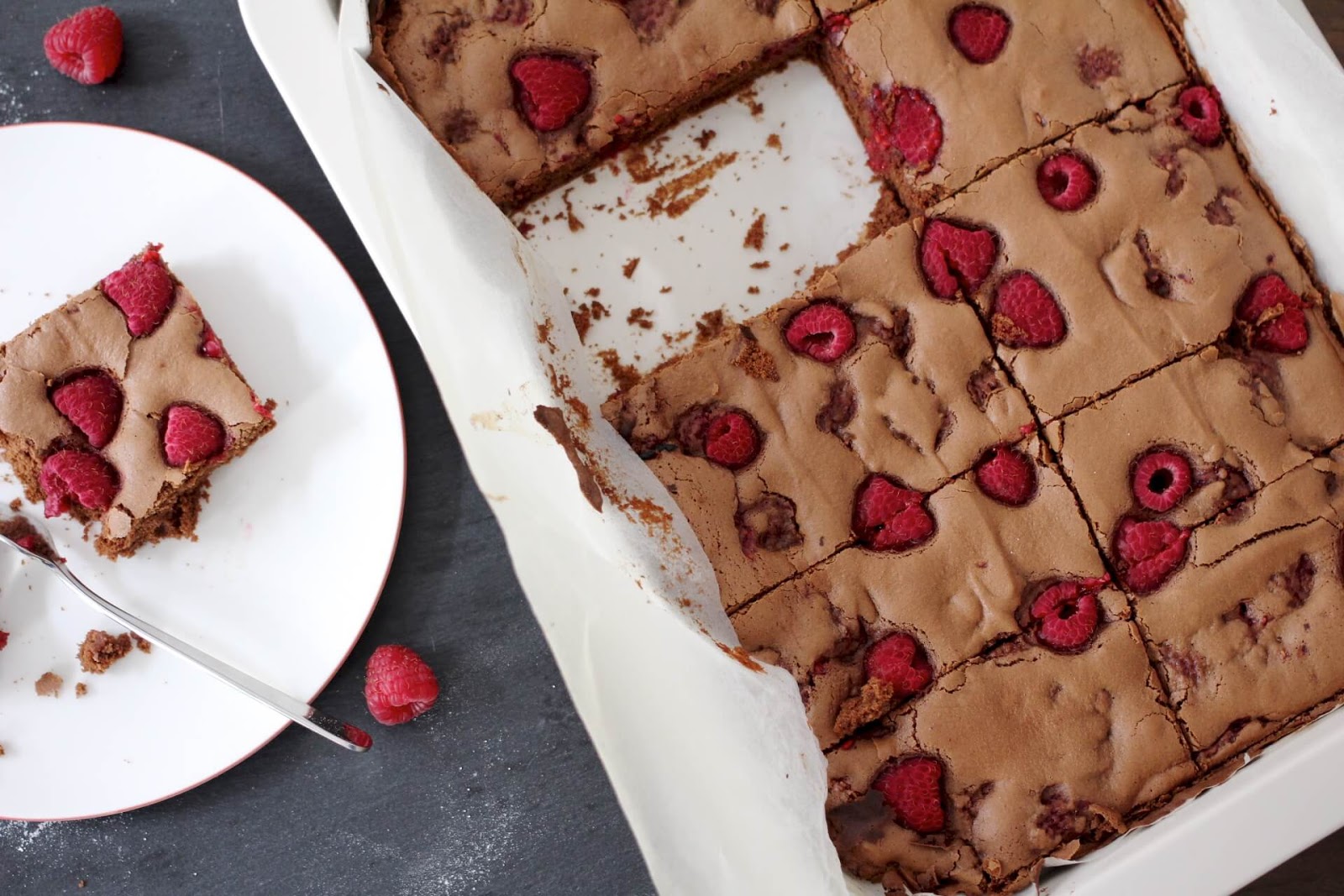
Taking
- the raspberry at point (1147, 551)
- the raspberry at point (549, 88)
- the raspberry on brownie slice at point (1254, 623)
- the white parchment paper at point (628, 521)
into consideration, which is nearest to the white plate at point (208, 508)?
the white parchment paper at point (628, 521)

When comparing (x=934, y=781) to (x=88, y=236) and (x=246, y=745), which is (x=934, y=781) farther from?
(x=88, y=236)

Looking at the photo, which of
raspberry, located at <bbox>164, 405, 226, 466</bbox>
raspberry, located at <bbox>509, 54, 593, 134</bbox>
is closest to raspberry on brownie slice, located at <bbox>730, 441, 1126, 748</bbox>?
raspberry, located at <bbox>509, 54, 593, 134</bbox>

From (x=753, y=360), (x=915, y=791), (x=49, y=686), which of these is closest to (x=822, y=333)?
(x=753, y=360)

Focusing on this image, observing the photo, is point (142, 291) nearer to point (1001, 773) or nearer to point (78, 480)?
point (78, 480)

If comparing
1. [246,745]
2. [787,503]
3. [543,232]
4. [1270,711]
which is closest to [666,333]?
[543,232]

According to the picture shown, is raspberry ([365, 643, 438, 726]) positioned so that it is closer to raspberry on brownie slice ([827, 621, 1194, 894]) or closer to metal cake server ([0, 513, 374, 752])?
metal cake server ([0, 513, 374, 752])

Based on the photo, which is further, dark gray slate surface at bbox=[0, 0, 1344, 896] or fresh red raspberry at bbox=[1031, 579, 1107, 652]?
dark gray slate surface at bbox=[0, 0, 1344, 896]
